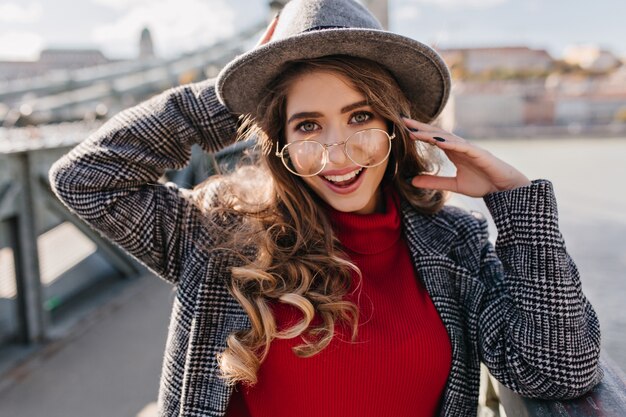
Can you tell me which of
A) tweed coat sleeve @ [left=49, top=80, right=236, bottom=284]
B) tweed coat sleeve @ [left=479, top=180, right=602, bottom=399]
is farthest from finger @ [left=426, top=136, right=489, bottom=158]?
tweed coat sleeve @ [left=49, top=80, right=236, bottom=284]

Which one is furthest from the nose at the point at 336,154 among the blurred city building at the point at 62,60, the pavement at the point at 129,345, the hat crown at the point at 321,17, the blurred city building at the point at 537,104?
the blurred city building at the point at 62,60

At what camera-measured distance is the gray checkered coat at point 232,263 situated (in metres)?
1.14

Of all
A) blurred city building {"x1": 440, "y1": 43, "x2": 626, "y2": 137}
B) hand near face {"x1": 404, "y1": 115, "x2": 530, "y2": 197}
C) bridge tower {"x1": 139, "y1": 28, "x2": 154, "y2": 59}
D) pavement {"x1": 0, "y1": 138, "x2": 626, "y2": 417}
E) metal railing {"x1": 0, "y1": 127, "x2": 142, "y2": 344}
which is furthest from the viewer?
bridge tower {"x1": 139, "y1": 28, "x2": 154, "y2": 59}

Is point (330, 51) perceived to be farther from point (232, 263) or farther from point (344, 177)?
point (232, 263)

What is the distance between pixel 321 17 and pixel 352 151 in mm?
289

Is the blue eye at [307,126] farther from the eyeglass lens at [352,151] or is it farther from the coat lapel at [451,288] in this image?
the coat lapel at [451,288]

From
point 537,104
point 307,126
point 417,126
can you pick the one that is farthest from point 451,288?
point 537,104

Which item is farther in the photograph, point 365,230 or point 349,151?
point 365,230

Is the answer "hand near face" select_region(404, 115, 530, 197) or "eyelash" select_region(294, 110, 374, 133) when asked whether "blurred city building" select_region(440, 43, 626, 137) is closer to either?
"hand near face" select_region(404, 115, 530, 197)

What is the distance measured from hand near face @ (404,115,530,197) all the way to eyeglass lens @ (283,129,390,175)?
0.09 metres

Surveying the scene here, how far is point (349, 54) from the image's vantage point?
1.25 meters

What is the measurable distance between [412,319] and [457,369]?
0.47ft

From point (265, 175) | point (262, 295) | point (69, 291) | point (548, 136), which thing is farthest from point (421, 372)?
point (548, 136)

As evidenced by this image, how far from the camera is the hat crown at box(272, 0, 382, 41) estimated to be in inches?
47.1
